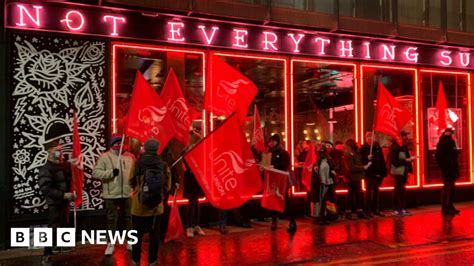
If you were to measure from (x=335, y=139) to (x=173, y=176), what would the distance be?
5.35 meters

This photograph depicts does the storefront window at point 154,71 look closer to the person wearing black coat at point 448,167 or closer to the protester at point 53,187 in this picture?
the protester at point 53,187

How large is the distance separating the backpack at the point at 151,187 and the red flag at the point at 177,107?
306cm

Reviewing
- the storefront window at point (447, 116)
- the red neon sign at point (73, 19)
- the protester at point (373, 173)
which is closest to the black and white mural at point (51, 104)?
the red neon sign at point (73, 19)

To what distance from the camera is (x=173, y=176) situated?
10.1 metres

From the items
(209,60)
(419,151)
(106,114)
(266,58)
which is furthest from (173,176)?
(419,151)

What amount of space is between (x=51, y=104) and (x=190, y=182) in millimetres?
3153

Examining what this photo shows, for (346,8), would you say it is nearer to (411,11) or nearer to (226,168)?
(411,11)

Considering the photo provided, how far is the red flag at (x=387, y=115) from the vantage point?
491 inches

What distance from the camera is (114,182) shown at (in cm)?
877

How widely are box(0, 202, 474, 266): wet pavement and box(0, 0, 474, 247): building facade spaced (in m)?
1.63

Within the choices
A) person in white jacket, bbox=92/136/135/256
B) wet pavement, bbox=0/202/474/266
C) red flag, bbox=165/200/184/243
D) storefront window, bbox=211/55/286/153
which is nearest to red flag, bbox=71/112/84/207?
person in white jacket, bbox=92/136/135/256

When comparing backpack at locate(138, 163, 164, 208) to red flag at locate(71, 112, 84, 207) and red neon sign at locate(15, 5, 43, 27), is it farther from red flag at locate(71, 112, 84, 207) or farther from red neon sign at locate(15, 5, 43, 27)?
red neon sign at locate(15, 5, 43, 27)

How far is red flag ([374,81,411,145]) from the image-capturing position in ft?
40.9

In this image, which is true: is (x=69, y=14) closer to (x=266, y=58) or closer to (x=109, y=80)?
(x=109, y=80)
